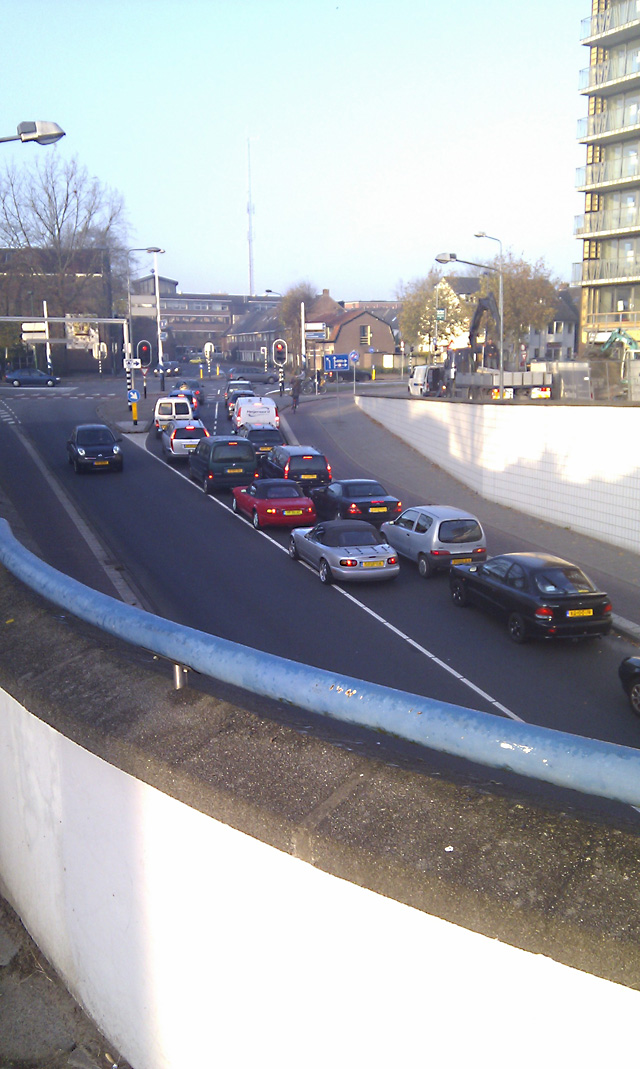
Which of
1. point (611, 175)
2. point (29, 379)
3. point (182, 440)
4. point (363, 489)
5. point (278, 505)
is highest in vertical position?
point (611, 175)

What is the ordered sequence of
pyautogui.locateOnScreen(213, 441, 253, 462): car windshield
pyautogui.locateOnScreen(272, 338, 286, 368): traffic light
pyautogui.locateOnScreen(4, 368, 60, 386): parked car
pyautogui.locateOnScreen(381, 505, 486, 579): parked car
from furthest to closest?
pyautogui.locateOnScreen(4, 368, 60, 386): parked car → pyautogui.locateOnScreen(272, 338, 286, 368): traffic light → pyautogui.locateOnScreen(213, 441, 253, 462): car windshield → pyautogui.locateOnScreen(381, 505, 486, 579): parked car

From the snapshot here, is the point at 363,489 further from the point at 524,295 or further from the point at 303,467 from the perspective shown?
the point at 524,295

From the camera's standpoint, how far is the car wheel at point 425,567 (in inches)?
798

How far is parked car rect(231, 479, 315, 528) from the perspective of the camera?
952 inches

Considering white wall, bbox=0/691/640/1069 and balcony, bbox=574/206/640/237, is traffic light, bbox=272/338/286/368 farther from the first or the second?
white wall, bbox=0/691/640/1069

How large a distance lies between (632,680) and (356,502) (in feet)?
42.2

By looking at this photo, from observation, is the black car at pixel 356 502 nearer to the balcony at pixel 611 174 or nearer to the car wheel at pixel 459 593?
the car wheel at pixel 459 593

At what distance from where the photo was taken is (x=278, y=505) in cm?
2427

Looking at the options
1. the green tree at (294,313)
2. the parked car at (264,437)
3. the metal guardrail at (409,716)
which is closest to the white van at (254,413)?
the parked car at (264,437)

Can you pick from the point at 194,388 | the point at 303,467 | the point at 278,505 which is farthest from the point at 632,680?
the point at 194,388

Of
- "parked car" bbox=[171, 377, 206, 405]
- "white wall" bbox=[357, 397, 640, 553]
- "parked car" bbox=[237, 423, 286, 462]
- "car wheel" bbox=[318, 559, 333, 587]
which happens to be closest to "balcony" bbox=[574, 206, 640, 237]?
"white wall" bbox=[357, 397, 640, 553]

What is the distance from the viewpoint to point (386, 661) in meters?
14.3

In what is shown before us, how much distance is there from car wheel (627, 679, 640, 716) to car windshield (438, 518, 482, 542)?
825 cm

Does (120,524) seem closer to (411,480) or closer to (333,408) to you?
(411,480)
